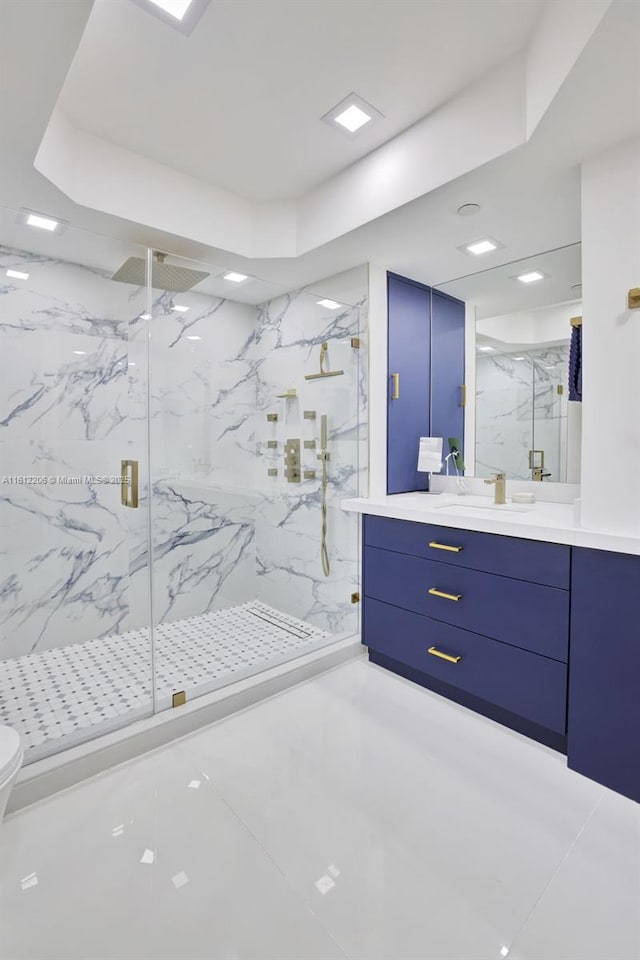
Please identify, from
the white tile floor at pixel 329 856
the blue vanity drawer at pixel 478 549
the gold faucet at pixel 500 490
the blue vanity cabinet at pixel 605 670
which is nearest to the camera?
the white tile floor at pixel 329 856

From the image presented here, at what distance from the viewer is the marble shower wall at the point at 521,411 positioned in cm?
251

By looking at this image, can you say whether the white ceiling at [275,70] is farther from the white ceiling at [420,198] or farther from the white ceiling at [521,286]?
the white ceiling at [521,286]

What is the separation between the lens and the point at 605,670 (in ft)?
5.56

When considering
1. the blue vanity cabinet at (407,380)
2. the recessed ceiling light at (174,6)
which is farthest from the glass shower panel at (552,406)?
the recessed ceiling light at (174,6)

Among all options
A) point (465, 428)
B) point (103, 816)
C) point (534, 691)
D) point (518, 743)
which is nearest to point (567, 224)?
point (465, 428)

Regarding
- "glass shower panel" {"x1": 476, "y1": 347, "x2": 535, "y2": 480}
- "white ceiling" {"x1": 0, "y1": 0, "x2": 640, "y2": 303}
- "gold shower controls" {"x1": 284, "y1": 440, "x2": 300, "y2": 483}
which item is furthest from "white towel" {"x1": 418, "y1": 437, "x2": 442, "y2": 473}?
"white ceiling" {"x1": 0, "y1": 0, "x2": 640, "y2": 303}

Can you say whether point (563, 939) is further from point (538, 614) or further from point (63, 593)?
point (63, 593)

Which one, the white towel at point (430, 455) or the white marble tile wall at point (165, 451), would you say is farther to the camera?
the white towel at point (430, 455)

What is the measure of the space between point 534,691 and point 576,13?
2278 mm

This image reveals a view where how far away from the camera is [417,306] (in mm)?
3102

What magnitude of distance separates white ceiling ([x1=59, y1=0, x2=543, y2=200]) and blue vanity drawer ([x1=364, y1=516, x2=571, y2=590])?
181cm

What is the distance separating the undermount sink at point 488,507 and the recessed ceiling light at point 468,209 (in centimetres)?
141

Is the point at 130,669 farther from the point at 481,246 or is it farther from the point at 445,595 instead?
the point at 481,246

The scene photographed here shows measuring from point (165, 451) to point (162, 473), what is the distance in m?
0.14
